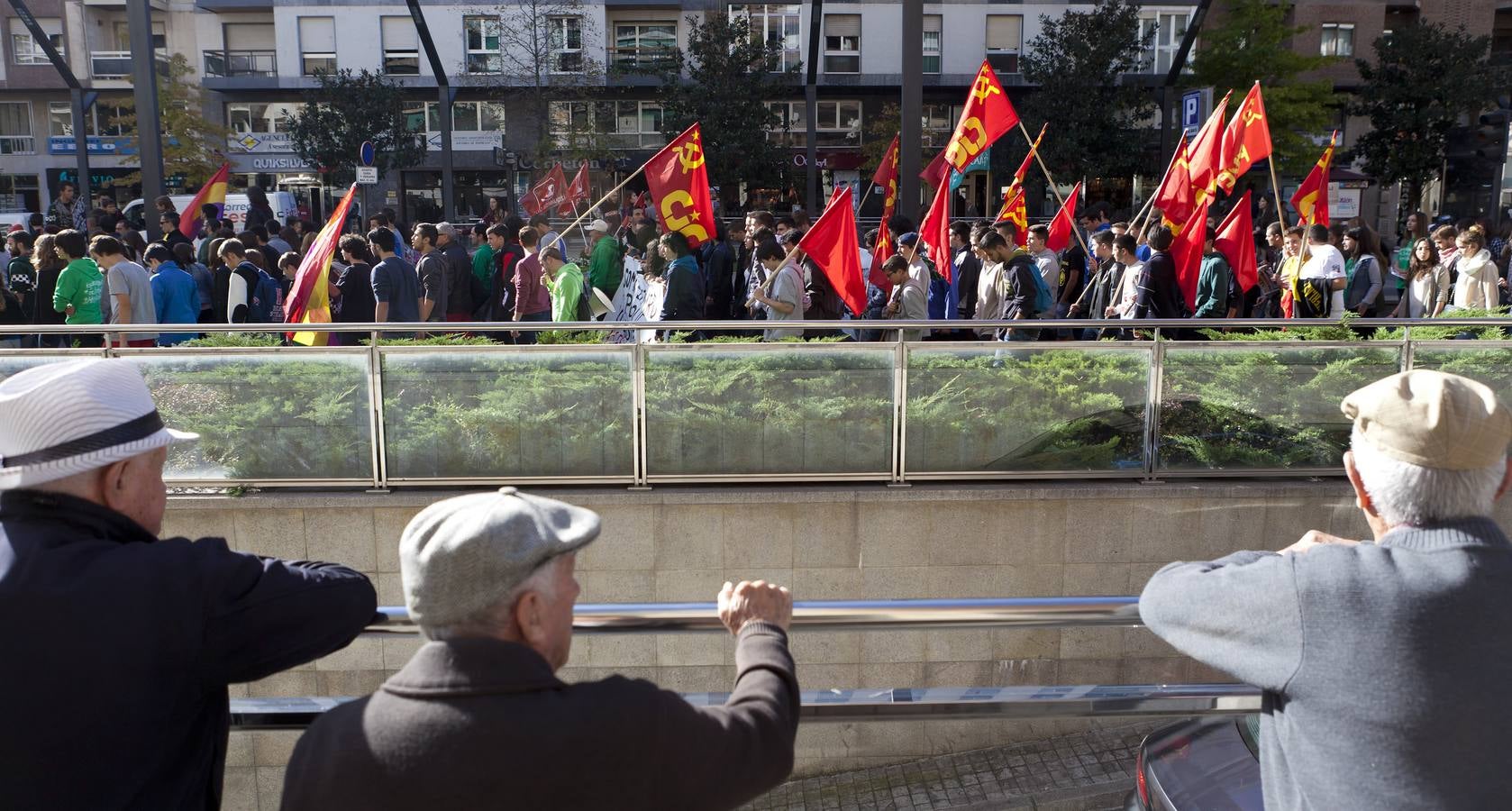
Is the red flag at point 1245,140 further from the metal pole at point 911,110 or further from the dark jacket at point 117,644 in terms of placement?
the dark jacket at point 117,644

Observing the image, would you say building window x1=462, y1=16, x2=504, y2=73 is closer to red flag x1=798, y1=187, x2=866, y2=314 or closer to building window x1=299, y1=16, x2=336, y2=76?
building window x1=299, y1=16, x2=336, y2=76

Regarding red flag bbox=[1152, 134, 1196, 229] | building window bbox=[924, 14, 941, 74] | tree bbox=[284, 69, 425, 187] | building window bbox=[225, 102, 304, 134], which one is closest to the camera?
red flag bbox=[1152, 134, 1196, 229]

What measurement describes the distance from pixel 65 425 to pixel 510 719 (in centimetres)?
100

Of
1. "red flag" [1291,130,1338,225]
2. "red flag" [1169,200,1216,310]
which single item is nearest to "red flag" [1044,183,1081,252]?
"red flag" [1169,200,1216,310]

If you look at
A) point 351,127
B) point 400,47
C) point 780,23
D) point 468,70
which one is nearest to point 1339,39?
point 780,23

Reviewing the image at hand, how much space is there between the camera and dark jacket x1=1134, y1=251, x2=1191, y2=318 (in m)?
10.0

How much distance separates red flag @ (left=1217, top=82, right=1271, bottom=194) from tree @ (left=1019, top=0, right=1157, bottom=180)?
77.9ft

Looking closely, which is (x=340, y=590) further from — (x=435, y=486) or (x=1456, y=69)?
(x=1456, y=69)

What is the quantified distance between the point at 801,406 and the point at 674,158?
4.44 meters

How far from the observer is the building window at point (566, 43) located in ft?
133

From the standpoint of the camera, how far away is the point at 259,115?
1801 inches

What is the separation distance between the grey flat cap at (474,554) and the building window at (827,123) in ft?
136

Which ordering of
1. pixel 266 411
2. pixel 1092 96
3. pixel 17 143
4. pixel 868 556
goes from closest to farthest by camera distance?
pixel 868 556
pixel 266 411
pixel 1092 96
pixel 17 143

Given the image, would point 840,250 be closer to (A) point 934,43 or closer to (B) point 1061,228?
(B) point 1061,228
